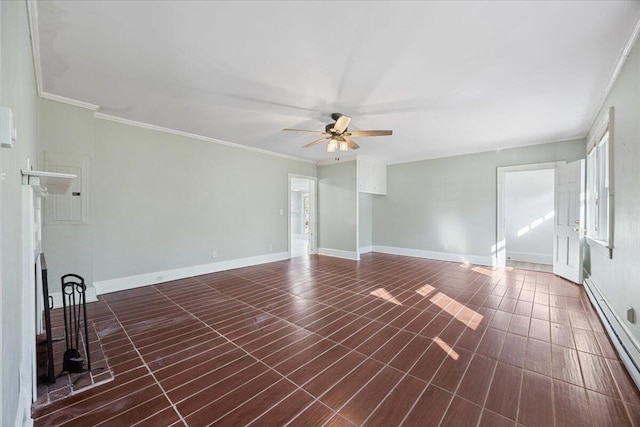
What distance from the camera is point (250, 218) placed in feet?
18.7

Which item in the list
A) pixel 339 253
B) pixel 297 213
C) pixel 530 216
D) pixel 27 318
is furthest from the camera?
pixel 297 213

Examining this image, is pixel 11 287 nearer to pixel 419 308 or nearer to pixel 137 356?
pixel 137 356

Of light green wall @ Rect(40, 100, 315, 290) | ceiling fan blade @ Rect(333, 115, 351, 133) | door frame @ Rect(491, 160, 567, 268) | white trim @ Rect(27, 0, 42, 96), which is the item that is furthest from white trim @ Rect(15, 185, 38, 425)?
door frame @ Rect(491, 160, 567, 268)

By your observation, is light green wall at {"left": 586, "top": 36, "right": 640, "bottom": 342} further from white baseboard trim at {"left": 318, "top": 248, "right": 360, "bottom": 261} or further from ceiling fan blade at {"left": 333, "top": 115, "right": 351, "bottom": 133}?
white baseboard trim at {"left": 318, "top": 248, "right": 360, "bottom": 261}

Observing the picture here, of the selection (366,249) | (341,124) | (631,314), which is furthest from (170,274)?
(631,314)

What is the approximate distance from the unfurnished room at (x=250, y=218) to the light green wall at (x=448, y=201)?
99mm

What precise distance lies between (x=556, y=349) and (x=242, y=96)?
411 centimetres

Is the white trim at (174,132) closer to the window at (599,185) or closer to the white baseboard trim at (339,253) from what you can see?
the white baseboard trim at (339,253)

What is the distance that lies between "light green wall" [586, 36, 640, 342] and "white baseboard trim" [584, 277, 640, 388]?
0.21 ft

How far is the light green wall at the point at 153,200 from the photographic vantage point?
133 inches

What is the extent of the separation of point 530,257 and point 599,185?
353 cm

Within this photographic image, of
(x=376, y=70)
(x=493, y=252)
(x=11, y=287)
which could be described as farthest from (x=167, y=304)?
(x=493, y=252)

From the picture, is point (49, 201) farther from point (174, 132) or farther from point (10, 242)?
point (10, 242)

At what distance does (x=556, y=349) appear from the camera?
2.35 meters
